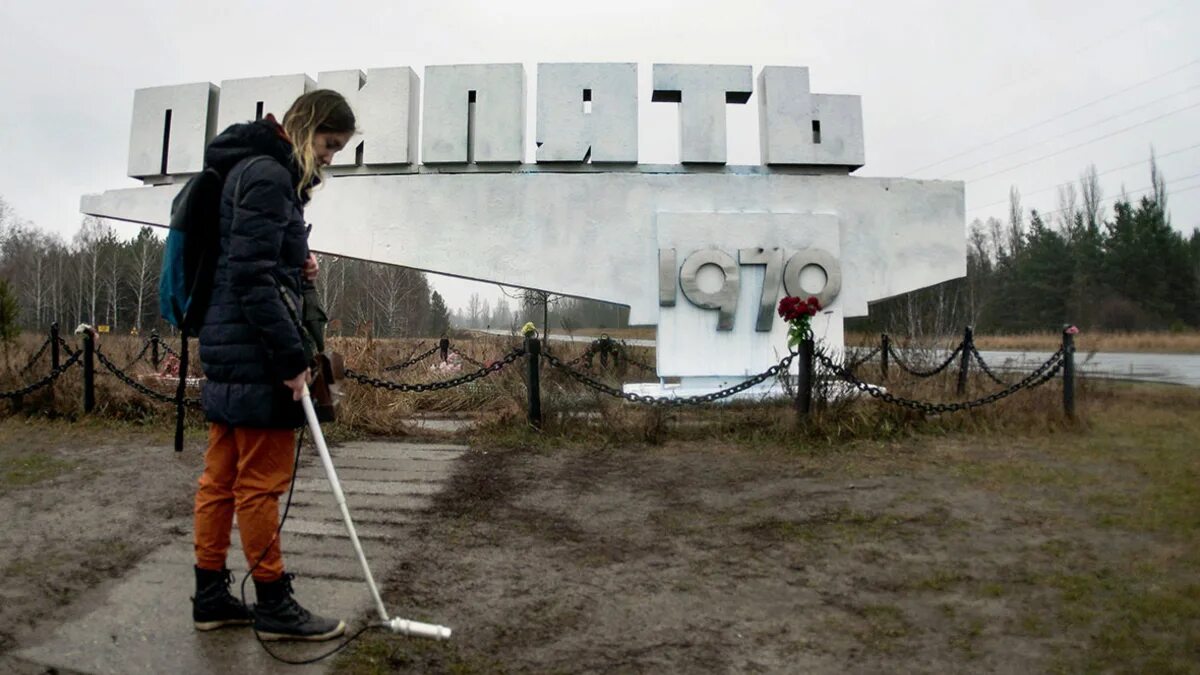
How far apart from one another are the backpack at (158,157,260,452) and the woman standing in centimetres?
5

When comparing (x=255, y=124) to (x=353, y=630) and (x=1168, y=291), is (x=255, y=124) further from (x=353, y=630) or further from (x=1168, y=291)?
(x=1168, y=291)

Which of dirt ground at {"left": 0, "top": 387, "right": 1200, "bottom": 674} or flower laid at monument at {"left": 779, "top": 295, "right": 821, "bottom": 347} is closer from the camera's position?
dirt ground at {"left": 0, "top": 387, "right": 1200, "bottom": 674}

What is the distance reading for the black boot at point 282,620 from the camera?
2646mm

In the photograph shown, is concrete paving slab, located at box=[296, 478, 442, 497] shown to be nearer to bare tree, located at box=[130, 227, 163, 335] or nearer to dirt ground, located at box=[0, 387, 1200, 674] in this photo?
dirt ground, located at box=[0, 387, 1200, 674]

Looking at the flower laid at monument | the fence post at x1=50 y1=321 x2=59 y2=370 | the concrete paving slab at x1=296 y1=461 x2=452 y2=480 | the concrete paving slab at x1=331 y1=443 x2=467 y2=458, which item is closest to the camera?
the concrete paving slab at x1=296 y1=461 x2=452 y2=480

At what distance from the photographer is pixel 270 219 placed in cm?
256

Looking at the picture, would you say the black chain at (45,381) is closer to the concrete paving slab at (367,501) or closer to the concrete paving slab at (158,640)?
the concrete paving slab at (367,501)

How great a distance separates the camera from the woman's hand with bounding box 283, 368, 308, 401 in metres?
2.55

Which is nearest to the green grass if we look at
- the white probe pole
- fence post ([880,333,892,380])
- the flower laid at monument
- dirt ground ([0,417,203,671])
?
dirt ground ([0,417,203,671])

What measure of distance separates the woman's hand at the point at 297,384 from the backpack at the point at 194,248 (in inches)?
17.2

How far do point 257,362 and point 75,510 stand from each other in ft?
9.68

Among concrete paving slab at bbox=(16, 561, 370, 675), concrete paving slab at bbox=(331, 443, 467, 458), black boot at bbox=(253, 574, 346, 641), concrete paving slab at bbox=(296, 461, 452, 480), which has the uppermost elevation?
concrete paving slab at bbox=(331, 443, 467, 458)

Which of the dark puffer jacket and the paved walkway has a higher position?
the dark puffer jacket

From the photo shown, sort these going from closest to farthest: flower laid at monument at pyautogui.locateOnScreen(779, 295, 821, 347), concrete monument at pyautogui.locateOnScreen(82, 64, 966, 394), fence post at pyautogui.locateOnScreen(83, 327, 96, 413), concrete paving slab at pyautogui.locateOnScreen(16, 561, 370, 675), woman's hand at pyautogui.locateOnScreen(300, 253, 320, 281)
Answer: concrete paving slab at pyautogui.locateOnScreen(16, 561, 370, 675), woman's hand at pyautogui.locateOnScreen(300, 253, 320, 281), flower laid at monument at pyautogui.locateOnScreen(779, 295, 821, 347), fence post at pyautogui.locateOnScreen(83, 327, 96, 413), concrete monument at pyautogui.locateOnScreen(82, 64, 966, 394)
